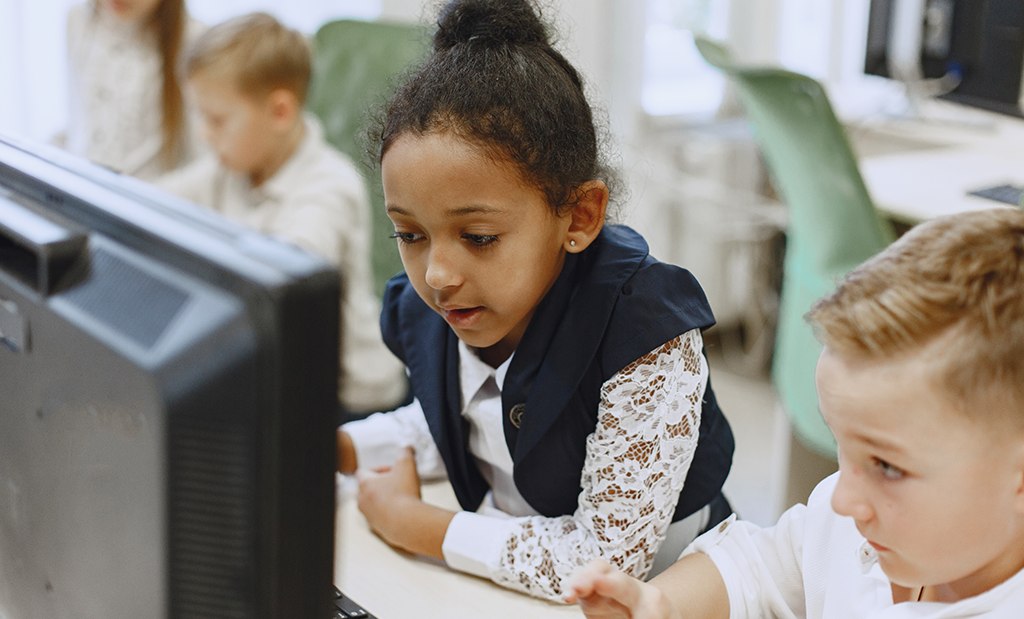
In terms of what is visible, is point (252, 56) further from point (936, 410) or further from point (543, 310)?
point (936, 410)

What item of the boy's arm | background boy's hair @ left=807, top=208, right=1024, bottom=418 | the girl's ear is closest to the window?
the girl's ear

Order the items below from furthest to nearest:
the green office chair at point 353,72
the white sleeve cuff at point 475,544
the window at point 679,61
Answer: the window at point 679,61
the green office chair at point 353,72
the white sleeve cuff at point 475,544

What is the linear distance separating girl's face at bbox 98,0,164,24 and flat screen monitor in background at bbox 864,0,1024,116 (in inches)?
64.4

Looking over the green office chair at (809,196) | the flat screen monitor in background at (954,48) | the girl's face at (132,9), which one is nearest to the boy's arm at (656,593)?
the green office chair at (809,196)

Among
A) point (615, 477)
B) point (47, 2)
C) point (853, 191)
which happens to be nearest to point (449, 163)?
point (615, 477)

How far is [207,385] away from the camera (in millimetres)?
550

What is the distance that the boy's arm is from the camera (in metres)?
0.81

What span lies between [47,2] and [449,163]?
1808 mm

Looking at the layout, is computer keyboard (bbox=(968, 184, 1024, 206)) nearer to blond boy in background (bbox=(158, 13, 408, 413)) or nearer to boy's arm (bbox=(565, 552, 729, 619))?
blond boy in background (bbox=(158, 13, 408, 413))

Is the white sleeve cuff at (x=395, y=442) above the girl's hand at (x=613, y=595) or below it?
below

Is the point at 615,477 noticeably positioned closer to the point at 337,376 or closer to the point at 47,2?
the point at 337,376

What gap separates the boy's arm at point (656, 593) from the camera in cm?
81

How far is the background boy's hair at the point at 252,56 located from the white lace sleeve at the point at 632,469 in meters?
1.08

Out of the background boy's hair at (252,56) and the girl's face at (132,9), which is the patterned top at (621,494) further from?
the girl's face at (132,9)
